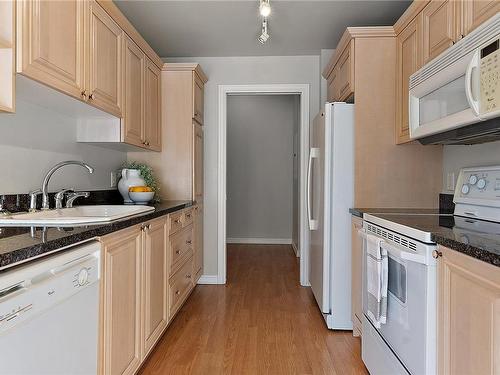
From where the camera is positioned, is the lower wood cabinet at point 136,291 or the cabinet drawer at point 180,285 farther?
the cabinet drawer at point 180,285

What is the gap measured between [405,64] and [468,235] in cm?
146

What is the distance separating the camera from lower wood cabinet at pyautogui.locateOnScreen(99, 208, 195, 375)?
1.41 metres

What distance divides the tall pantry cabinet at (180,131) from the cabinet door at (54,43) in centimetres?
139

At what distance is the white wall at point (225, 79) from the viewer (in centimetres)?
354

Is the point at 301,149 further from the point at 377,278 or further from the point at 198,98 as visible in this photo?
the point at 377,278

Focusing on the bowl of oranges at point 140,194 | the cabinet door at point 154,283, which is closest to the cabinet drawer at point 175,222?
the cabinet door at point 154,283

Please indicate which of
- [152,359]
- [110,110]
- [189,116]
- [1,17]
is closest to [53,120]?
[110,110]

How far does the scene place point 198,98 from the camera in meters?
3.31

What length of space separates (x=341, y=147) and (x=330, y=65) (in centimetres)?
101

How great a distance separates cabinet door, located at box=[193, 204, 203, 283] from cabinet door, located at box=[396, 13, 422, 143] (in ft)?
6.08

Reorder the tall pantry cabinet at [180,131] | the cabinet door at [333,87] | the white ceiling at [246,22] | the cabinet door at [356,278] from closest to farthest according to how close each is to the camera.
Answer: the cabinet door at [356,278]
the white ceiling at [246,22]
the cabinet door at [333,87]
the tall pantry cabinet at [180,131]

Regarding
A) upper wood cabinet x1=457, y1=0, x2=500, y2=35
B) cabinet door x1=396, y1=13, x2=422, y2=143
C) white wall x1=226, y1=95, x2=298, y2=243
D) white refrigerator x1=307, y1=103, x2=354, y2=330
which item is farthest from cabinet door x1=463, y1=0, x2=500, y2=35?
white wall x1=226, y1=95, x2=298, y2=243

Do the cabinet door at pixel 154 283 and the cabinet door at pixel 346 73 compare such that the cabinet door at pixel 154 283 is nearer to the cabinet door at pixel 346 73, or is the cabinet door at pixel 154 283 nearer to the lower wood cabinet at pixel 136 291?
the lower wood cabinet at pixel 136 291

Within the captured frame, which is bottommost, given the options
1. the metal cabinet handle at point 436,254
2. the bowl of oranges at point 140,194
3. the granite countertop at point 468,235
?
the metal cabinet handle at point 436,254
